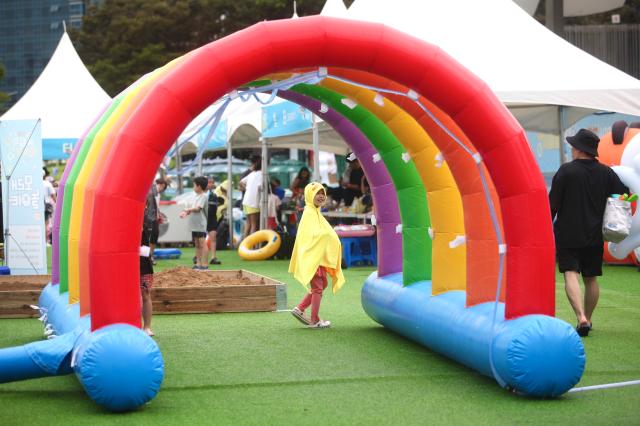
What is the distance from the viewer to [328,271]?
34.9 ft

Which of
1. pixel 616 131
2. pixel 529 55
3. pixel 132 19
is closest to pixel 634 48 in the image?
pixel 529 55

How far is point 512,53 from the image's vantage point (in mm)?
14820

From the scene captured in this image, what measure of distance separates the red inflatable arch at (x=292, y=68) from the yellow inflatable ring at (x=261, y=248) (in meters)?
13.1

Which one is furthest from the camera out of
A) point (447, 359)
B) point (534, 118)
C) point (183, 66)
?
point (534, 118)

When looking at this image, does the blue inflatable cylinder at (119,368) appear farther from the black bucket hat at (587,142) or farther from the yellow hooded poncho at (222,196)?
the yellow hooded poncho at (222,196)

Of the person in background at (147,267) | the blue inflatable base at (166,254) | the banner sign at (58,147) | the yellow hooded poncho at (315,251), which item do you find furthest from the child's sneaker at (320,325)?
the banner sign at (58,147)

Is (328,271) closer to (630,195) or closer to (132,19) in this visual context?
(630,195)

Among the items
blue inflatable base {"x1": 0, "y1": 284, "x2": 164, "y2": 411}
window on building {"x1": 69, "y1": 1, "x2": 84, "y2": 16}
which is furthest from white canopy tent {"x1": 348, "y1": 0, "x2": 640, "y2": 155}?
window on building {"x1": 69, "y1": 1, "x2": 84, "y2": 16}

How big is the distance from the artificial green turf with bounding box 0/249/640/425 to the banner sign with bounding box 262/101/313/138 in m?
7.51

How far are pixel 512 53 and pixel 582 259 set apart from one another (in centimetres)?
589

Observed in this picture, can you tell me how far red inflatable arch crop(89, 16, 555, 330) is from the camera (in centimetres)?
673

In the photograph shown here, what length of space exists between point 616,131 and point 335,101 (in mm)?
3322

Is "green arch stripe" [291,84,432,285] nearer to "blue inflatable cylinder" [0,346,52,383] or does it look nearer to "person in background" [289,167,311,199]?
"blue inflatable cylinder" [0,346,52,383]

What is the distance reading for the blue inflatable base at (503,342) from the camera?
6.87 metres
